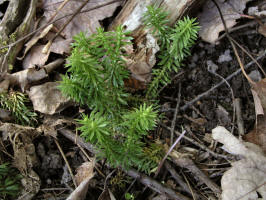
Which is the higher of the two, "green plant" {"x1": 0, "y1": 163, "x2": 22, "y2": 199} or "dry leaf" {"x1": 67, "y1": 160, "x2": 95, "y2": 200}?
"green plant" {"x1": 0, "y1": 163, "x2": 22, "y2": 199}

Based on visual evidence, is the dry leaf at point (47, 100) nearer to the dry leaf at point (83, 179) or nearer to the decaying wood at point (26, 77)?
the decaying wood at point (26, 77)

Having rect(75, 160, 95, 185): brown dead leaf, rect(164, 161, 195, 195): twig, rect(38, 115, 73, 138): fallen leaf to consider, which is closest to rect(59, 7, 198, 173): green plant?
rect(164, 161, 195, 195): twig

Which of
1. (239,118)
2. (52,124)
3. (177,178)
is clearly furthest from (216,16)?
(52,124)

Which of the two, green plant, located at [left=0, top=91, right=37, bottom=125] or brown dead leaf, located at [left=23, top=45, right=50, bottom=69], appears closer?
green plant, located at [left=0, top=91, right=37, bottom=125]

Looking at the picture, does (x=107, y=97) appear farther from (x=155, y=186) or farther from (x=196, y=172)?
(x=196, y=172)

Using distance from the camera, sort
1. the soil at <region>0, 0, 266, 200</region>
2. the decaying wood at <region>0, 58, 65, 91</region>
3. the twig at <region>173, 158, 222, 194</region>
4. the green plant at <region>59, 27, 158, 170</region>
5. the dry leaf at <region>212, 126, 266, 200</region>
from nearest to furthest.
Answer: the green plant at <region>59, 27, 158, 170</region>
the dry leaf at <region>212, 126, 266, 200</region>
the twig at <region>173, 158, 222, 194</region>
the soil at <region>0, 0, 266, 200</region>
the decaying wood at <region>0, 58, 65, 91</region>

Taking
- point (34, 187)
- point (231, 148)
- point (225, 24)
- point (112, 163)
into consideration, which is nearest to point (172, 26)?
point (225, 24)

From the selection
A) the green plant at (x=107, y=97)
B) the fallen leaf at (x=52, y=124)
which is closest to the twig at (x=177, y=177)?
the green plant at (x=107, y=97)

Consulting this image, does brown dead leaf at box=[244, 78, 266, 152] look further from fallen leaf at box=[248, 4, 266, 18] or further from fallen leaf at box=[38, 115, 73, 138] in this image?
fallen leaf at box=[38, 115, 73, 138]
